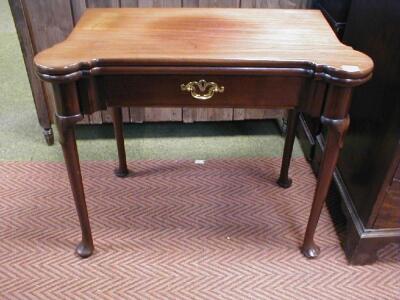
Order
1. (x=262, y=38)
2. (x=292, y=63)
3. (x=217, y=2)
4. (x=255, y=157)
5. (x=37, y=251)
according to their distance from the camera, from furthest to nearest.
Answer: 1. (x=255, y=157)
2. (x=217, y=2)
3. (x=37, y=251)
4. (x=262, y=38)
5. (x=292, y=63)

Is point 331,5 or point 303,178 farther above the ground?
point 331,5

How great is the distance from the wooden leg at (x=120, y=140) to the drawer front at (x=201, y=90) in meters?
0.44

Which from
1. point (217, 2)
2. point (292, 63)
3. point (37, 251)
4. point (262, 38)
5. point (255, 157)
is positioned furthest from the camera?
point (255, 157)

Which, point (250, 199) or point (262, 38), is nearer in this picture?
point (262, 38)

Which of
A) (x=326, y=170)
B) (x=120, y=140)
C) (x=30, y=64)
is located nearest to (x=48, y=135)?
(x=30, y=64)

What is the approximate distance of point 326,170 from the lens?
113 centimetres

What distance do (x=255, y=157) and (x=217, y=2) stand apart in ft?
2.15

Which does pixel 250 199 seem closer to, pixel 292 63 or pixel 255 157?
pixel 255 157

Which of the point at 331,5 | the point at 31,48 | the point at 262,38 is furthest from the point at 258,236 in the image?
the point at 31,48

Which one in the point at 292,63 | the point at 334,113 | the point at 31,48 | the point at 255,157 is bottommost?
the point at 255,157

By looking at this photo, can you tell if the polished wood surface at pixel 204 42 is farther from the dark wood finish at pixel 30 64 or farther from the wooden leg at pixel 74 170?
the dark wood finish at pixel 30 64

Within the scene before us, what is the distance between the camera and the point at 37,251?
1348 millimetres

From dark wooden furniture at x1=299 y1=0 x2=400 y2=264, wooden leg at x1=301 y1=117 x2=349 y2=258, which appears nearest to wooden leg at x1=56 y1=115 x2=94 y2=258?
wooden leg at x1=301 y1=117 x2=349 y2=258

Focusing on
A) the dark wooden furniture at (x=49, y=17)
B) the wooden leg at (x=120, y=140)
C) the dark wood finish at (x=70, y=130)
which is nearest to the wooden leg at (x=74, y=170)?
the dark wood finish at (x=70, y=130)
